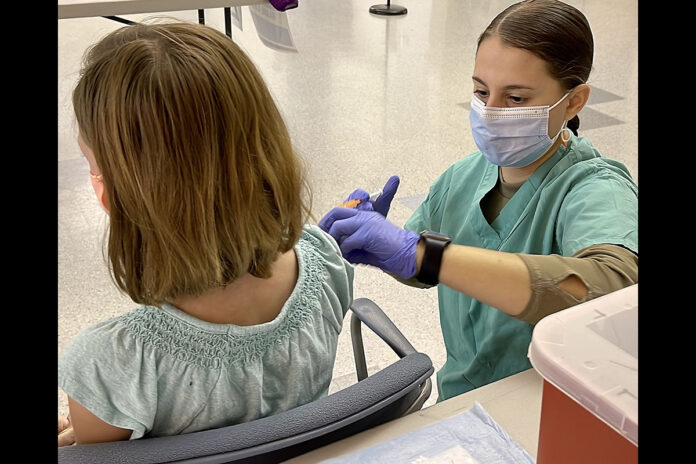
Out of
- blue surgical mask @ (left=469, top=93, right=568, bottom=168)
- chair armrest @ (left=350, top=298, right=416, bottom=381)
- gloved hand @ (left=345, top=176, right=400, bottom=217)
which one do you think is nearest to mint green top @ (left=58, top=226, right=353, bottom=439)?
chair armrest @ (left=350, top=298, right=416, bottom=381)

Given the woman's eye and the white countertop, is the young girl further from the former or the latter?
the white countertop

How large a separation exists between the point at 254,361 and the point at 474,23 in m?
4.94

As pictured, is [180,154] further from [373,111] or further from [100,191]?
[373,111]

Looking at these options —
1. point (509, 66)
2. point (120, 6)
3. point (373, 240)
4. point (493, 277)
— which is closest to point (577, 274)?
point (493, 277)

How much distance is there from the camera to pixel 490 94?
1.41 metres

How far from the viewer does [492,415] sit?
105 centimetres

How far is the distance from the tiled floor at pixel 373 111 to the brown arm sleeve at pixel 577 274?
1.04 meters

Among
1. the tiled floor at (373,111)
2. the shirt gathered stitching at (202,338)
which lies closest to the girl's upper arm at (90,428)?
the shirt gathered stitching at (202,338)

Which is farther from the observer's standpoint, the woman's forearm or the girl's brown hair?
the woman's forearm

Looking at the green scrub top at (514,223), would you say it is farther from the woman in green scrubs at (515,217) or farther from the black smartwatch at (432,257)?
the black smartwatch at (432,257)

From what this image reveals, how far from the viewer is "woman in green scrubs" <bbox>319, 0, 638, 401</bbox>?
44.1 inches

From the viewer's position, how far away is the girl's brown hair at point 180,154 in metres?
0.82
